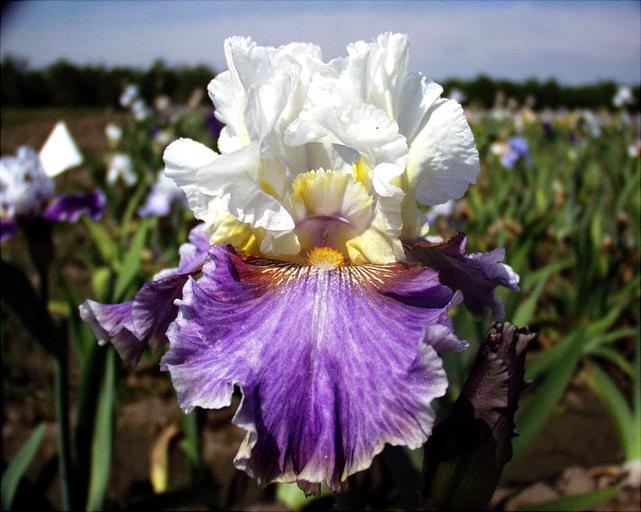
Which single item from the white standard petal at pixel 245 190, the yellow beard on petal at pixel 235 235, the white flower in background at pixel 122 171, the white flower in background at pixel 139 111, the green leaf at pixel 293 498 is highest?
the white standard petal at pixel 245 190

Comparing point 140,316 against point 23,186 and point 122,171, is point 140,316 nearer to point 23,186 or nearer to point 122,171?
point 23,186

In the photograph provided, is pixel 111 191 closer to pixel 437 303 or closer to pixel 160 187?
pixel 160 187

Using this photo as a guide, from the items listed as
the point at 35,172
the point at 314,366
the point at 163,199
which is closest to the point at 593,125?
the point at 163,199

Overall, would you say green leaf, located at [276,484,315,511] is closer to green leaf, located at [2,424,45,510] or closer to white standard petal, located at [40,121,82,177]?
green leaf, located at [2,424,45,510]

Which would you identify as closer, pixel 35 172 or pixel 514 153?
pixel 35 172

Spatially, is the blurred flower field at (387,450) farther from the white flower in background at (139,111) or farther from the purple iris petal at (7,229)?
the white flower in background at (139,111)

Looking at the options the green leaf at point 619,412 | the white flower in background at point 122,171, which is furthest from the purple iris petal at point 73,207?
the white flower in background at point 122,171

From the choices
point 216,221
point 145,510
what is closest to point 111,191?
point 145,510

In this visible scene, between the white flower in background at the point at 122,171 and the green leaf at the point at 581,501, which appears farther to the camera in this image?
the white flower in background at the point at 122,171
